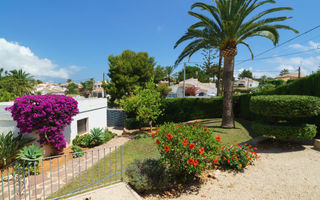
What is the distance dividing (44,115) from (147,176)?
6.83 meters

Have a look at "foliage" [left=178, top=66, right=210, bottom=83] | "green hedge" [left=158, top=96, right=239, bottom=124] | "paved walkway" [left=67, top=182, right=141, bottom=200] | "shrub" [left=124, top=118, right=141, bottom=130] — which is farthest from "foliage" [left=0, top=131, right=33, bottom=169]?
"foliage" [left=178, top=66, right=210, bottom=83]

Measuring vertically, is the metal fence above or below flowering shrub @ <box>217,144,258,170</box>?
below

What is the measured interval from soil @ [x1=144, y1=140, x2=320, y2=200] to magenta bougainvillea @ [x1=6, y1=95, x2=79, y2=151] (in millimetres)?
6971

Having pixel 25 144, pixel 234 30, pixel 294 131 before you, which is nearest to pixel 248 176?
pixel 294 131

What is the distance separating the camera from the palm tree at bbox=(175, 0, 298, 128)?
31.8 feet

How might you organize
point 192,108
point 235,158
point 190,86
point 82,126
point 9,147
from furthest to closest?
point 190,86 < point 192,108 < point 82,126 < point 9,147 < point 235,158

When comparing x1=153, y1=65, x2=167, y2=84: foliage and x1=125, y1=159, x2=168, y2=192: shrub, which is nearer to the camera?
x1=125, y1=159, x2=168, y2=192: shrub

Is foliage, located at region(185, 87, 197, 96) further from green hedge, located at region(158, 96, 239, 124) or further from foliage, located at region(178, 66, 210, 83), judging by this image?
foliage, located at region(178, 66, 210, 83)

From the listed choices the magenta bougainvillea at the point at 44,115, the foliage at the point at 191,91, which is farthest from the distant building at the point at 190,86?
the magenta bougainvillea at the point at 44,115

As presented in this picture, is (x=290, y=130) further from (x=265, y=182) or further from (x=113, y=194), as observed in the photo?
(x=113, y=194)

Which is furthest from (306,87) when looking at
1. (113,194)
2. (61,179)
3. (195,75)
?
(195,75)

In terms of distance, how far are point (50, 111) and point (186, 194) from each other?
7611 millimetres

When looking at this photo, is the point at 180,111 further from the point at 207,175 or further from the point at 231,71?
the point at 207,175

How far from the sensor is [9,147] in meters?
7.70
